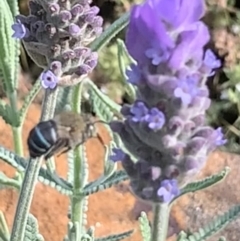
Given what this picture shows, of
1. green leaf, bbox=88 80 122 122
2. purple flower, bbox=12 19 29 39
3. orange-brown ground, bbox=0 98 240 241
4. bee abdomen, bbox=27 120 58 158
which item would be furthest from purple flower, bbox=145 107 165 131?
orange-brown ground, bbox=0 98 240 241

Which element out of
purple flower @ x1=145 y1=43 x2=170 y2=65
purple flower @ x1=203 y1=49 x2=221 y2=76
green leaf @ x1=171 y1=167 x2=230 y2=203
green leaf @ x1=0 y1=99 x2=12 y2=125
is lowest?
green leaf @ x1=171 y1=167 x2=230 y2=203

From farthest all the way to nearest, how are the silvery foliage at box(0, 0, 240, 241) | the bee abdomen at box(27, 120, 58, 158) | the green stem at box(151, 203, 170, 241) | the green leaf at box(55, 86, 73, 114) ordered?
the green leaf at box(55, 86, 73, 114)
the silvery foliage at box(0, 0, 240, 241)
the bee abdomen at box(27, 120, 58, 158)
the green stem at box(151, 203, 170, 241)

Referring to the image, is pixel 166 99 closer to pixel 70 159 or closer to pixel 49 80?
pixel 49 80

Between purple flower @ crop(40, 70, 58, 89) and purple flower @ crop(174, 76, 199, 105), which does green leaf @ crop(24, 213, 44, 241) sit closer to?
purple flower @ crop(40, 70, 58, 89)

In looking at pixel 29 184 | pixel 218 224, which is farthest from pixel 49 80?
pixel 218 224

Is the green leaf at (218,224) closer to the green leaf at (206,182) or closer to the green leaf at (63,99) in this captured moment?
the green leaf at (206,182)
